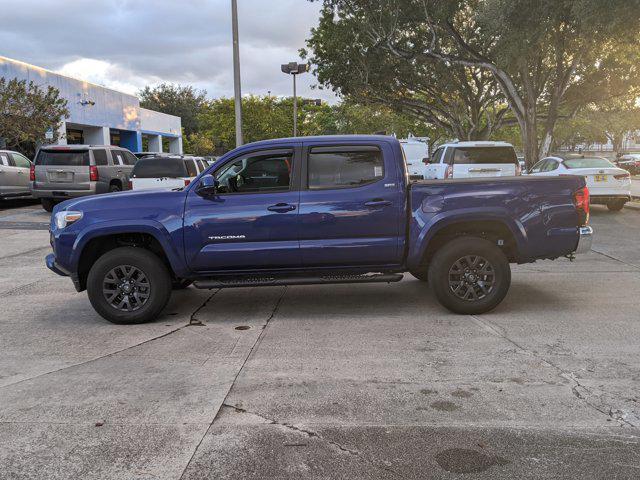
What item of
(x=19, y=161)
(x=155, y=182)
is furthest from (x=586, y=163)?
(x=19, y=161)

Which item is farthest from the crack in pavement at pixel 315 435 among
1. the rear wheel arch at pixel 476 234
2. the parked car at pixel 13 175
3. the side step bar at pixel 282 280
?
the parked car at pixel 13 175

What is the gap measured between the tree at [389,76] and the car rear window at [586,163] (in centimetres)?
1214

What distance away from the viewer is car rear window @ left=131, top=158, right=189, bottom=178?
14.3 meters

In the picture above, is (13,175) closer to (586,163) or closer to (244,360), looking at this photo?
→ (244,360)

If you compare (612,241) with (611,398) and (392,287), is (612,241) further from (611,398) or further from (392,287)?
(611,398)

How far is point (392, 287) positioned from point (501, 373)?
312cm

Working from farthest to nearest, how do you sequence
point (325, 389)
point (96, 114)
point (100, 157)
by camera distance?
point (96, 114) < point (100, 157) < point (325, 389)

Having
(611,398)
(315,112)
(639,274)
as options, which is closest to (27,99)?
(639,274)

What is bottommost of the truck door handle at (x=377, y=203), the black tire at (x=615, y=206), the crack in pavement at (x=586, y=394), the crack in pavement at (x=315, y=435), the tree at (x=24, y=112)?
the crack in pavement at (x=315, y=435)

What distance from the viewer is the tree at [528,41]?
1545 centimetres

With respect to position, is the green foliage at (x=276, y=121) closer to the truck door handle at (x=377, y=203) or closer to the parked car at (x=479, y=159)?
the parked car at (x=479, y=159)

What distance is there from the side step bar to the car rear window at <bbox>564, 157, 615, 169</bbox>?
10.4 meters

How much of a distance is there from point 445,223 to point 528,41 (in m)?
13.3

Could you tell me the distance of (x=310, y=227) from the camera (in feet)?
18.8
